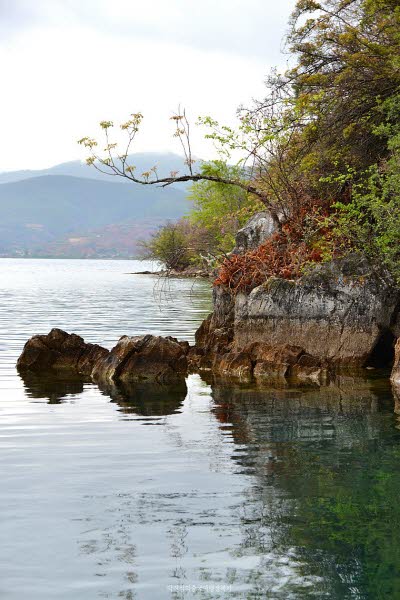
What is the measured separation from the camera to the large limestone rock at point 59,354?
72.5 feet

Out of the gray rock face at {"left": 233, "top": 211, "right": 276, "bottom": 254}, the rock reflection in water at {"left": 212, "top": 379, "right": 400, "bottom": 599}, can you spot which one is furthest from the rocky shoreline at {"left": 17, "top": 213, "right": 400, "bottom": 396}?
the gray rock face at {"left": 233, "top": 211, "right": 276, "bottom": 254}

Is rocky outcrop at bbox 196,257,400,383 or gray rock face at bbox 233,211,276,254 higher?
gray rock face at bbox 233,211,276,254

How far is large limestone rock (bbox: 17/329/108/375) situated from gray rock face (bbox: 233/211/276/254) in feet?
21.5

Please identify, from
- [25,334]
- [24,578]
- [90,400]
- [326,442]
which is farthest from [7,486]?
[25,334]

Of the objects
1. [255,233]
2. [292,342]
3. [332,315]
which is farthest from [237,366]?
[255,233]

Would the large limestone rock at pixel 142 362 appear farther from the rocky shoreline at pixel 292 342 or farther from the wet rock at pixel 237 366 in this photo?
the wet rock at pixel 237 366

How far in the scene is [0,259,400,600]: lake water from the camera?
25.5 feet

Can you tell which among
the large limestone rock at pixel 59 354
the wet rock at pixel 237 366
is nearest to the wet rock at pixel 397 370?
the wet rock at pixel 237 366

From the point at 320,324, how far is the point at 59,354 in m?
7.48

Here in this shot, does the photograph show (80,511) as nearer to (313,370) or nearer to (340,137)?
(313,370)

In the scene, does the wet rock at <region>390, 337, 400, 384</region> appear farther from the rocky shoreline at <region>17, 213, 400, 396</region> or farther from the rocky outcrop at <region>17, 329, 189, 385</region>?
the rocky outcrop at <region>17, 329, 189, 385</region>

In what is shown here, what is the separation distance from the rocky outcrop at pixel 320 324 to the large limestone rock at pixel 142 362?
1618 mm

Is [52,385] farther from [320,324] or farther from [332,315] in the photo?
[332,315]

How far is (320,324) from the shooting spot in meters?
21.2
